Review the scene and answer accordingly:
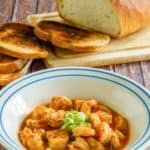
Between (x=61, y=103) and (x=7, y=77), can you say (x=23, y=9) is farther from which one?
(x=61, y=103)

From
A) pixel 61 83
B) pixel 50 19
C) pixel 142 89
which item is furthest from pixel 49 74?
pixel 50 19

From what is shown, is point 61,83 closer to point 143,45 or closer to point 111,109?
point 111,109

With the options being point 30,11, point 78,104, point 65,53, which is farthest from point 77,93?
point 30,11

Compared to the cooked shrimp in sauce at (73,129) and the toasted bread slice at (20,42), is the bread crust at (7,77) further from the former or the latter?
the cooked shrimp in sauce at (73,129)

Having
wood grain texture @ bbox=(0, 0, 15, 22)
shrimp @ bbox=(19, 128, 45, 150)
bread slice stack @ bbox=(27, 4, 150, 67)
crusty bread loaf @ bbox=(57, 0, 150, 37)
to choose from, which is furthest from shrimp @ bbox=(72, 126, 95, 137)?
wood grain texture @ bbox=(0, 0, 15, 22)

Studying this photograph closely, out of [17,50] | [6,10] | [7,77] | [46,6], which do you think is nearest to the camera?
[7,77]
